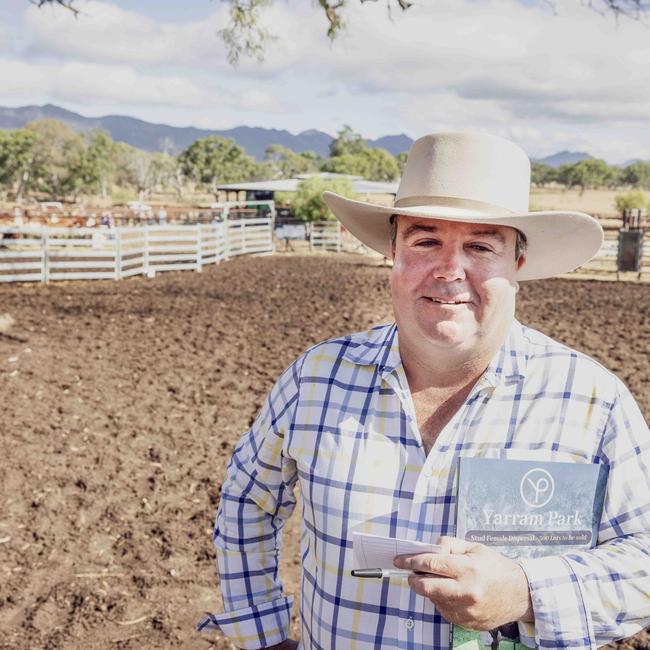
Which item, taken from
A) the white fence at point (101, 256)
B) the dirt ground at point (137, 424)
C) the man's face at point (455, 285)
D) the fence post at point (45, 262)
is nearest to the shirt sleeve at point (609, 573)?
the man's face at point (455, 285)

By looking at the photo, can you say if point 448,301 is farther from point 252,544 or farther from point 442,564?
point 252,544

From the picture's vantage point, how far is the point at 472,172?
5.15 feet

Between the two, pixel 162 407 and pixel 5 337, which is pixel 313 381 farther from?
pixel 5 337

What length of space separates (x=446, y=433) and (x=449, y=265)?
1.16 feet

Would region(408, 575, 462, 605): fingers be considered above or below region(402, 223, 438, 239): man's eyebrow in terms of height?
below

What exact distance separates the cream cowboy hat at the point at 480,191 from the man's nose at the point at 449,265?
0.08 meters

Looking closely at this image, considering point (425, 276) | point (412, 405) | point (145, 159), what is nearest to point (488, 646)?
point (412, 405)

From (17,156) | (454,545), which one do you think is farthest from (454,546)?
(17,156)

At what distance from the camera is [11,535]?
12.9ft

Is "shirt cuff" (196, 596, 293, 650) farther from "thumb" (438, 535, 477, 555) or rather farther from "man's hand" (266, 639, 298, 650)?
"thumb" (438, 535, 477, 555)

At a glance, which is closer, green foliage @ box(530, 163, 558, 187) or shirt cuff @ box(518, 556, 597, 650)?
shirt cuff @ box(518, 556, 597, 650)

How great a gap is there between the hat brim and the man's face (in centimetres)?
4

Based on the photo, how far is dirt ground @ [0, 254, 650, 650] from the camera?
3.38 meters

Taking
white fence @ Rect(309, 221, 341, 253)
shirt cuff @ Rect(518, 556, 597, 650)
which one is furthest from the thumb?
white fence @ Rect(309, 221, 341, 253)
